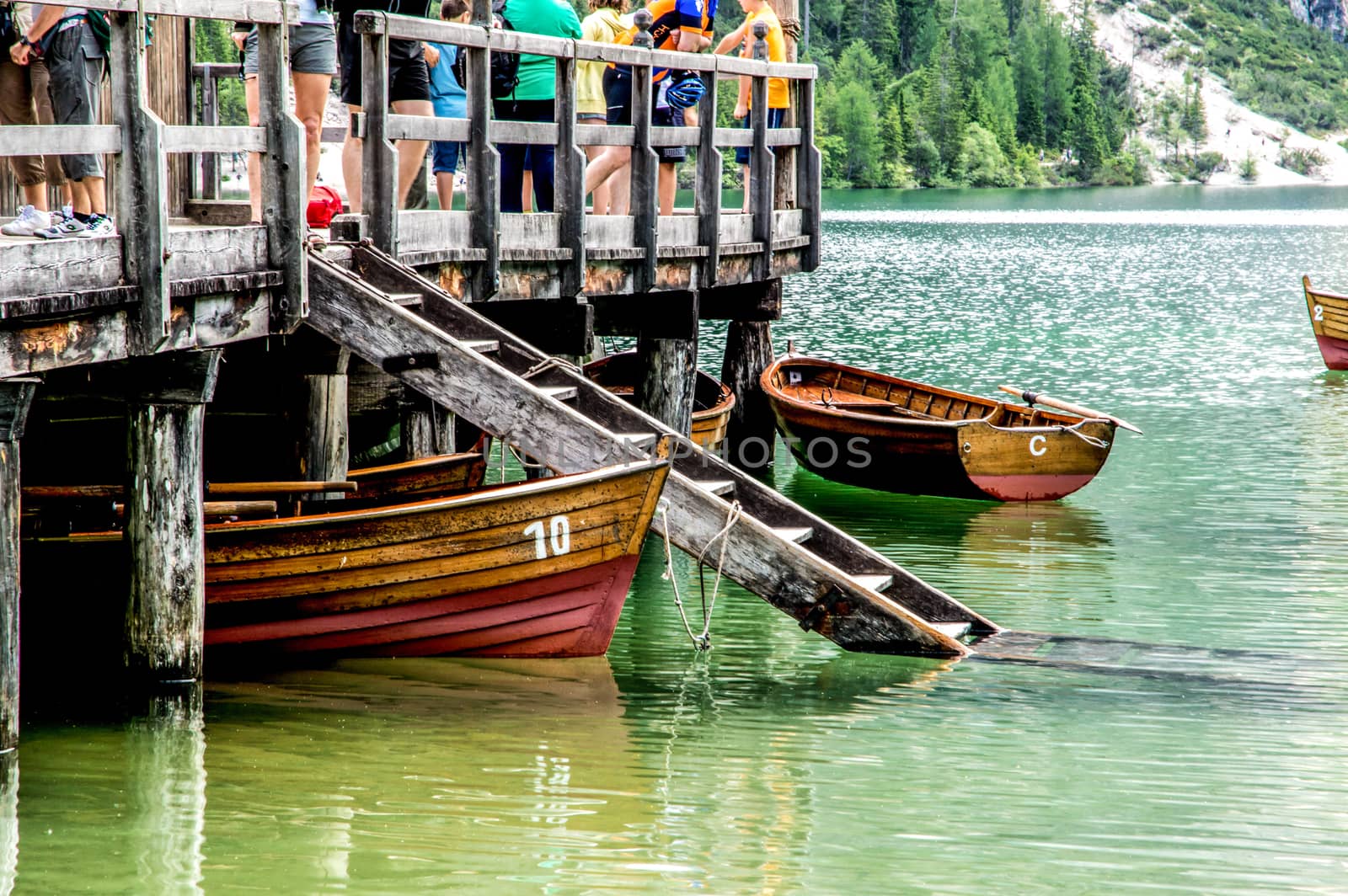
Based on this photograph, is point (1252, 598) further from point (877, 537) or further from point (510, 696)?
point (510, 696)

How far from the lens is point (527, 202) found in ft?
39.3

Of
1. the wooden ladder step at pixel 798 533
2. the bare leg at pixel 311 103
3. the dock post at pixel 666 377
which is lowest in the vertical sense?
the wooden ladder step at pixel 798 533

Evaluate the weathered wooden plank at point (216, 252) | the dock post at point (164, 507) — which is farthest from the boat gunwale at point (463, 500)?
the weathered wooden plank at point (216, 252)

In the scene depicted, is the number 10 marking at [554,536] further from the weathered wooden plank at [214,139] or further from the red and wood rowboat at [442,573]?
the weathered wooden plank at [214,139]

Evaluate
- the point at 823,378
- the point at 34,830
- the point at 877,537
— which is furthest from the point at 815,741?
the point at 823,378

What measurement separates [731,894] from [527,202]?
6.65 metres

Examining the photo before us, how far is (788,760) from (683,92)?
5.85 metres

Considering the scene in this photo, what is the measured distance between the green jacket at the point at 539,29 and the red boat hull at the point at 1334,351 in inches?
763

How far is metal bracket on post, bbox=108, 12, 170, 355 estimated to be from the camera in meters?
7.33

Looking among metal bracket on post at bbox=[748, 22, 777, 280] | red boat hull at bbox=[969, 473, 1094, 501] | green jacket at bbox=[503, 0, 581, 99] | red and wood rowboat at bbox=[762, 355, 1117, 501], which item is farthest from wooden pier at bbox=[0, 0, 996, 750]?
red boat hull at bbox=[969, 473, 1094, 501]

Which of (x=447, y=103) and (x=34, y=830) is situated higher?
(x=447, y=103)

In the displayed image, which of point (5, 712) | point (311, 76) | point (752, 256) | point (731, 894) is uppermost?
point (311, 76)

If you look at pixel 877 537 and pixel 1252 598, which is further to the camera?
pixel 877 537

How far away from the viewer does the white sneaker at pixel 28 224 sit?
7.26 meters
